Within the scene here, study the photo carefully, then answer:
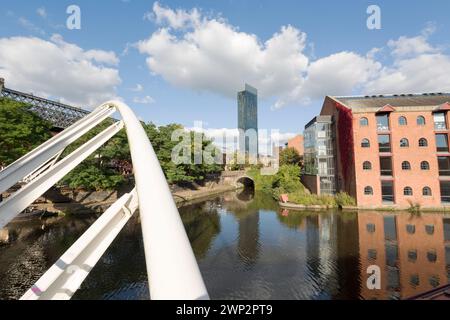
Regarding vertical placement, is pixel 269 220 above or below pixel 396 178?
below

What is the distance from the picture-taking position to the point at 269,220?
2691 centimetres

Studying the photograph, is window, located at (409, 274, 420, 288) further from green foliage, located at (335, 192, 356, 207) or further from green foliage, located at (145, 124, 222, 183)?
green foliage, located at (145, 124, 222, 183)

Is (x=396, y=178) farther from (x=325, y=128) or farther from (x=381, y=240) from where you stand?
(x=381, y=240)

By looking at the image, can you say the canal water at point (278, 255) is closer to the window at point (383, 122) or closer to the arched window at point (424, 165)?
the arched window at point (424, 165)

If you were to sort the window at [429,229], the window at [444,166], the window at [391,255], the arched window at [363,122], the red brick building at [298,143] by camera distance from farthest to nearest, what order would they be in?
the red brick building at [298,143], the arched window at [363,122], the window at [444,166], the window at [429,229], the window at [391,255]

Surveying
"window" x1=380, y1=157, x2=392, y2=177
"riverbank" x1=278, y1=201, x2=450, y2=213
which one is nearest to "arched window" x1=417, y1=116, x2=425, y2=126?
"window" x1=380, y1=157, x2=392, y2=177

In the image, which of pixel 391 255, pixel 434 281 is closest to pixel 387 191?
pixel 391 255

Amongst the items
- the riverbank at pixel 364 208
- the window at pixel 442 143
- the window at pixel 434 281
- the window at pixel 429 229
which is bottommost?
the window at pixel 434 281

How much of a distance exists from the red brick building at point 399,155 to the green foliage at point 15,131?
35158 millimetres

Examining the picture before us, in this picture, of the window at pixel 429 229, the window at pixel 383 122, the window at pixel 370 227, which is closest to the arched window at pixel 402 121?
the window at pixel 383 122

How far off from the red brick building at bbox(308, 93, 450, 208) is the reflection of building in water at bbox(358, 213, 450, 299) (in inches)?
143

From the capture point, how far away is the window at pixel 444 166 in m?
28.9
